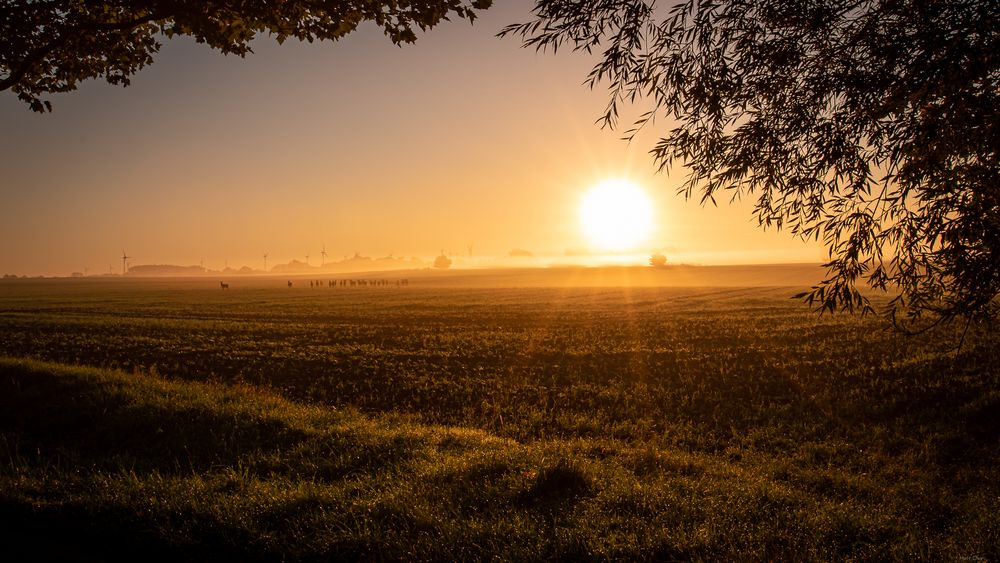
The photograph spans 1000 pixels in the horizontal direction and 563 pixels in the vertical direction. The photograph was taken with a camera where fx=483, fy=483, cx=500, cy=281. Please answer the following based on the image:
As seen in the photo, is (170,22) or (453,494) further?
(170,22)

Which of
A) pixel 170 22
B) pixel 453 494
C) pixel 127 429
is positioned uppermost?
pixel 170 22

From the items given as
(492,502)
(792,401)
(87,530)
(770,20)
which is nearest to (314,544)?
(492,502)

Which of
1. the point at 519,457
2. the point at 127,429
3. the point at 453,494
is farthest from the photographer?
the point at 127,429

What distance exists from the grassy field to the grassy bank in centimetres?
4

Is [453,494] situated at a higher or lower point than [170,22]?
lower

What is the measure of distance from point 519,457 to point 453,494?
2.02 metres

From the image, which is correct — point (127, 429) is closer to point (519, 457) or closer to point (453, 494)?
point (453, 494)

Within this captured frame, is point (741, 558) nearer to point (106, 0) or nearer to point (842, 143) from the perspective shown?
point (842, 143)

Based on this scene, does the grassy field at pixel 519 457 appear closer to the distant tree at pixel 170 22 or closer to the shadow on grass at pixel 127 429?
the shadow on grass at pixel 127 429

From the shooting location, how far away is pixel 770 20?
22.5ft

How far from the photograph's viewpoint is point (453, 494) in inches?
284

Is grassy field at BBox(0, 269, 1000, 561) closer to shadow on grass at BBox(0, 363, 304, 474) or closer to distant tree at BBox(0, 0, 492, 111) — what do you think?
shadow on grass at BBox(0, 363, 304, 474)

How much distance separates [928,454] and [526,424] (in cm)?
954

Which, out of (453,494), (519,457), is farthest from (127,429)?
(519,457)
